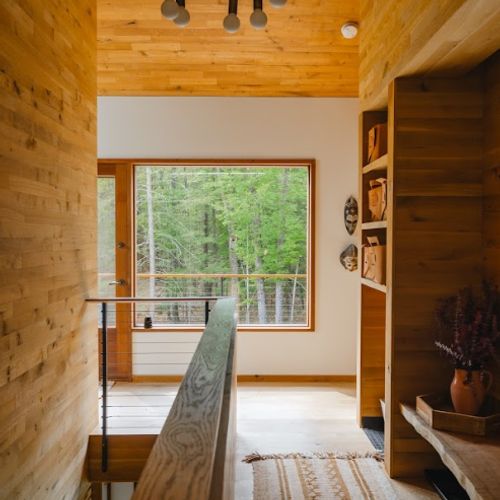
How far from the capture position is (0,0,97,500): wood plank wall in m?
1.85

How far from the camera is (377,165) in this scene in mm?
2660

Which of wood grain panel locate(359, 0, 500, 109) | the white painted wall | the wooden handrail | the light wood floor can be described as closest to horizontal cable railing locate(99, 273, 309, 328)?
the white painted wall

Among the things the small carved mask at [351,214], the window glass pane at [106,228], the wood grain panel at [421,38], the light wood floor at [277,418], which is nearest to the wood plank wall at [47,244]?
the light wood floor at [277,418]

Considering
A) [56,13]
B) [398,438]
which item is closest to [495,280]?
[398,438]

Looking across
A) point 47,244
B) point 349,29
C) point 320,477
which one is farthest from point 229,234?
point 320,477

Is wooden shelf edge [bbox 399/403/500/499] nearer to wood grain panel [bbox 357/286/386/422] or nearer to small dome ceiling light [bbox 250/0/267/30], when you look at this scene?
wood grain panel [bbox 357/286/386/422]

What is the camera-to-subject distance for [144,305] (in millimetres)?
4105

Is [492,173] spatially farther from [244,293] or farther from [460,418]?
[244,293]

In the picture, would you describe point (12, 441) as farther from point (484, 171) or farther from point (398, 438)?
point (484, 171)

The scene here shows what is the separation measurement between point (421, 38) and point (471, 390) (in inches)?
66.1

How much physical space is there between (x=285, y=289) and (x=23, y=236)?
2716mm

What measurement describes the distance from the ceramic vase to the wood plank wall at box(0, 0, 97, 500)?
2089 millimetres

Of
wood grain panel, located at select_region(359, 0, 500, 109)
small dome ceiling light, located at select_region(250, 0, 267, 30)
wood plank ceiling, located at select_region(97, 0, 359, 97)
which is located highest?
wood plank ceiling, located at select_region(97, 0, 359, 97)

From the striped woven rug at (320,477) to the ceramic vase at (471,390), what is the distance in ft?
2.06
